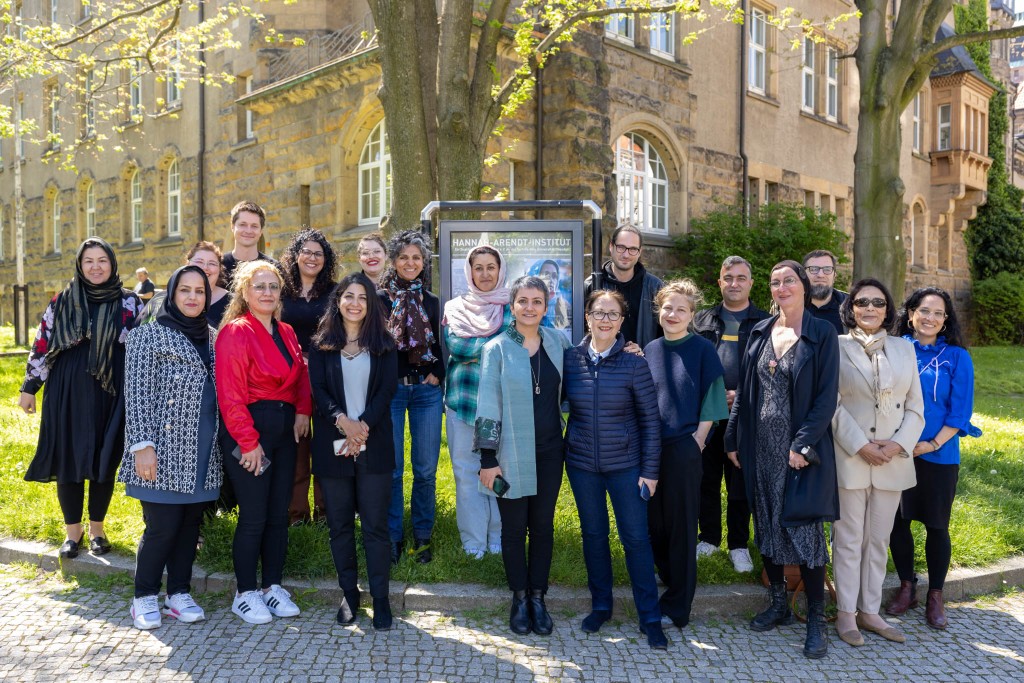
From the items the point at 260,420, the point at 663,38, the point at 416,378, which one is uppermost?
the point at 663,38

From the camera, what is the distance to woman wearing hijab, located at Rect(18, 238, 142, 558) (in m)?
4.99

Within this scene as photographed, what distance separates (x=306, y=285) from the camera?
5.33 meters

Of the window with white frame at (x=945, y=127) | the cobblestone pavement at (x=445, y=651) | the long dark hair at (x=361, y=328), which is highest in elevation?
the window with white frame at (x=945, y=127)

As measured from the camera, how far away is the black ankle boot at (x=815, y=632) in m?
4.09

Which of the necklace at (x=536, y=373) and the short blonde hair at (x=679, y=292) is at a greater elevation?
the short blonde hair at (x=679, y=292)

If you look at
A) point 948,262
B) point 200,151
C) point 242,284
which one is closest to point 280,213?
point 200,151

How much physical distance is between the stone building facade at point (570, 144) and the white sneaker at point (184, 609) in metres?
7.31

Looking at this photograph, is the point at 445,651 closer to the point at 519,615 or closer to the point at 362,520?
the point at 519,615

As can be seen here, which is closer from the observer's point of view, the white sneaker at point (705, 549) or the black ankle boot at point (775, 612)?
the black ankle boot at point (775, 612)

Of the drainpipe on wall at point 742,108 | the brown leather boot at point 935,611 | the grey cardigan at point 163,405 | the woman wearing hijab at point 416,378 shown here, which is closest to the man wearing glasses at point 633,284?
the woman wearing hijab at point 416,378

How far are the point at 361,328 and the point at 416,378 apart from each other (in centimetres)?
85

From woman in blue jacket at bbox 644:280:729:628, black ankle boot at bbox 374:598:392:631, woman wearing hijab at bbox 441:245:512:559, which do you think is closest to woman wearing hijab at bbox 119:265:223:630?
black ankle boot at bbox 374:598:392:631

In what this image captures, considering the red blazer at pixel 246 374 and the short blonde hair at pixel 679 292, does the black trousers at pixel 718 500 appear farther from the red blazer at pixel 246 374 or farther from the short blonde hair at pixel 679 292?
the red blazer at pixel 246 374

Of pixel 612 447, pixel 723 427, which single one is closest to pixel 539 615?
pixel 612 447
